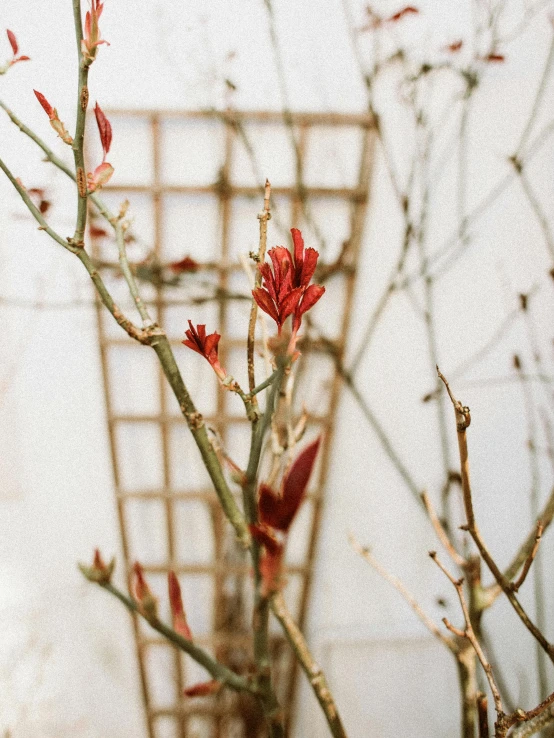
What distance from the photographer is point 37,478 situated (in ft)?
5.28

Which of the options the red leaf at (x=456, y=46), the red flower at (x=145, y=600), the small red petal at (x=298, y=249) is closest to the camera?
the small red petal at (x=298, y=249)

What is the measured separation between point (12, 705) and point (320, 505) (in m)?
1.01

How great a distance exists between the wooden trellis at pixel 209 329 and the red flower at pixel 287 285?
854 mm

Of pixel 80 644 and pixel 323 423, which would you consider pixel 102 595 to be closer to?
pixel 80 644

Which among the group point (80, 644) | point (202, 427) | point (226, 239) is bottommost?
point (80, 644)

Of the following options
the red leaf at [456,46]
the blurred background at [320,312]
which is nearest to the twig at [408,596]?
the blurred background at [320,312]

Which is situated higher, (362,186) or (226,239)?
(362,186)

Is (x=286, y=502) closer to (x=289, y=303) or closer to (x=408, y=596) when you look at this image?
(x=289, y=303)

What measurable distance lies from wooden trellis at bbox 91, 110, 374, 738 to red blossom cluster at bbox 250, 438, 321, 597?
857 mm

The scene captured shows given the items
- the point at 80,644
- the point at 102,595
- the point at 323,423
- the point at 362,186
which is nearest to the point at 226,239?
the point at 362,186

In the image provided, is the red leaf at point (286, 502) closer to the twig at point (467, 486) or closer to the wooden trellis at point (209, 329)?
the twig at point (467, 486)

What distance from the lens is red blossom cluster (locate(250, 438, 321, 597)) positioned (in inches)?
18.7

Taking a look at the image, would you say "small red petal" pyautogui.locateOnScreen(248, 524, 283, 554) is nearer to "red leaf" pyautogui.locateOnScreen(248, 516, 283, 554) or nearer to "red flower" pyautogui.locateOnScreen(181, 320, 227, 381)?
"red leaf" pyautogui.locateOnScreen(248, 516, 283, 554)

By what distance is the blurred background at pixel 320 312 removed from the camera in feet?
4.62
